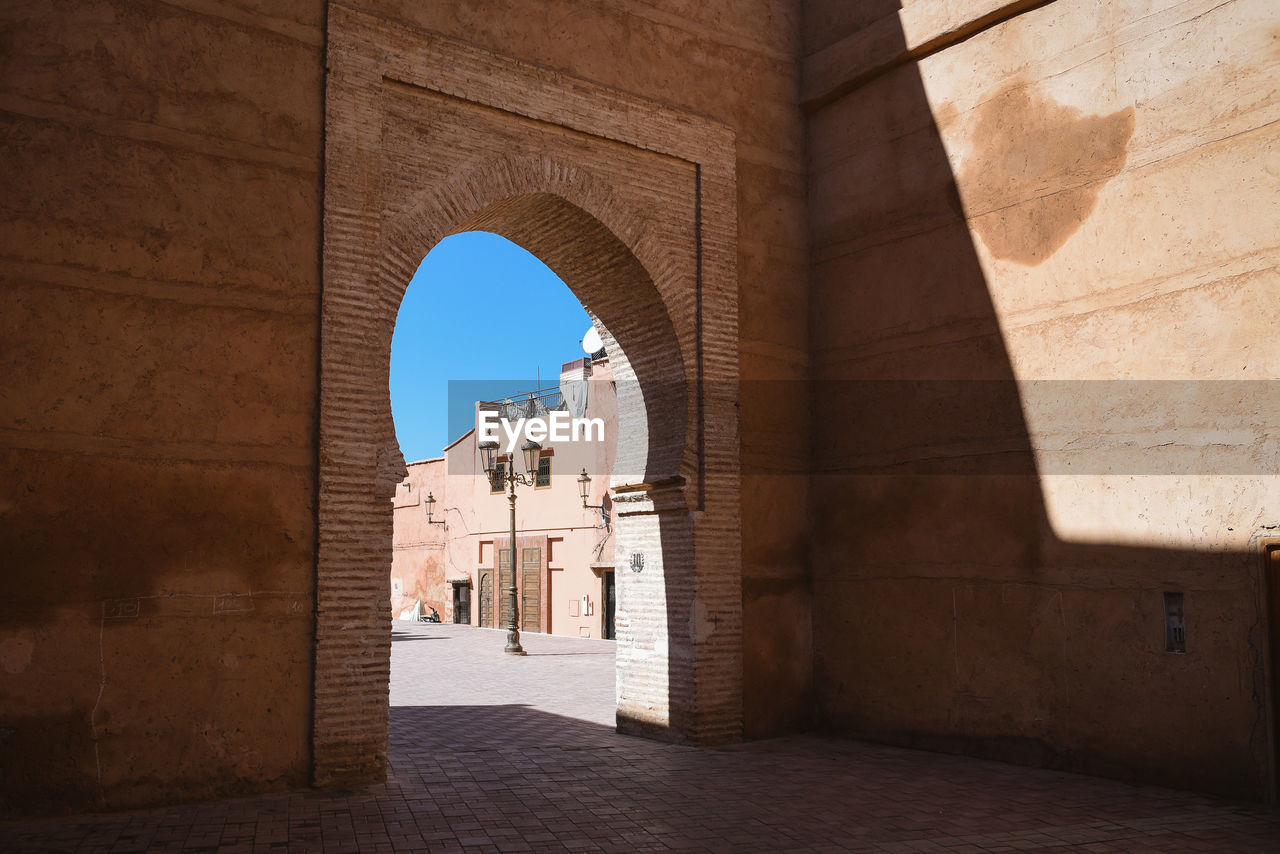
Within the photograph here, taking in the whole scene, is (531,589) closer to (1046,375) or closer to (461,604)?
(461,604)

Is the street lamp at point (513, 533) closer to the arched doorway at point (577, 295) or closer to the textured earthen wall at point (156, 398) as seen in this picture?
the arched doorway at point (577, 295)

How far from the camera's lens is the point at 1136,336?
252 inches

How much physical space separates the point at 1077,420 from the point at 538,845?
4.23 metres

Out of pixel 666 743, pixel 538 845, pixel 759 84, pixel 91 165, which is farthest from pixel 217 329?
pixel 759 84

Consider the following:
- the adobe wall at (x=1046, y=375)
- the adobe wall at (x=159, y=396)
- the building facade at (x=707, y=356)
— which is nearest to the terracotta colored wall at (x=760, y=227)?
the building facade at (x=707, y=356)

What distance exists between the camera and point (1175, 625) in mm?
6113

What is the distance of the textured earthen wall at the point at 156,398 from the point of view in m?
5.24

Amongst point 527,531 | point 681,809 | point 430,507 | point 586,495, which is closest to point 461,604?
point 430,507

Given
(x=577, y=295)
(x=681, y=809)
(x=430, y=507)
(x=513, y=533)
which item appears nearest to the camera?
(x=681, y=809)

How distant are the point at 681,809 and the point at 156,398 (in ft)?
11.8

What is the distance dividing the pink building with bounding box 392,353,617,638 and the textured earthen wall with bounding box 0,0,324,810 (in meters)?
15.1

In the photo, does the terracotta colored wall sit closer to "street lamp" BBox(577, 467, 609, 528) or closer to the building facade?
the building facade

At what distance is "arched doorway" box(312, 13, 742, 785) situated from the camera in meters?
6.09

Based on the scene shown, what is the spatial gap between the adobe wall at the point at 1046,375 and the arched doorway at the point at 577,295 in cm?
103
